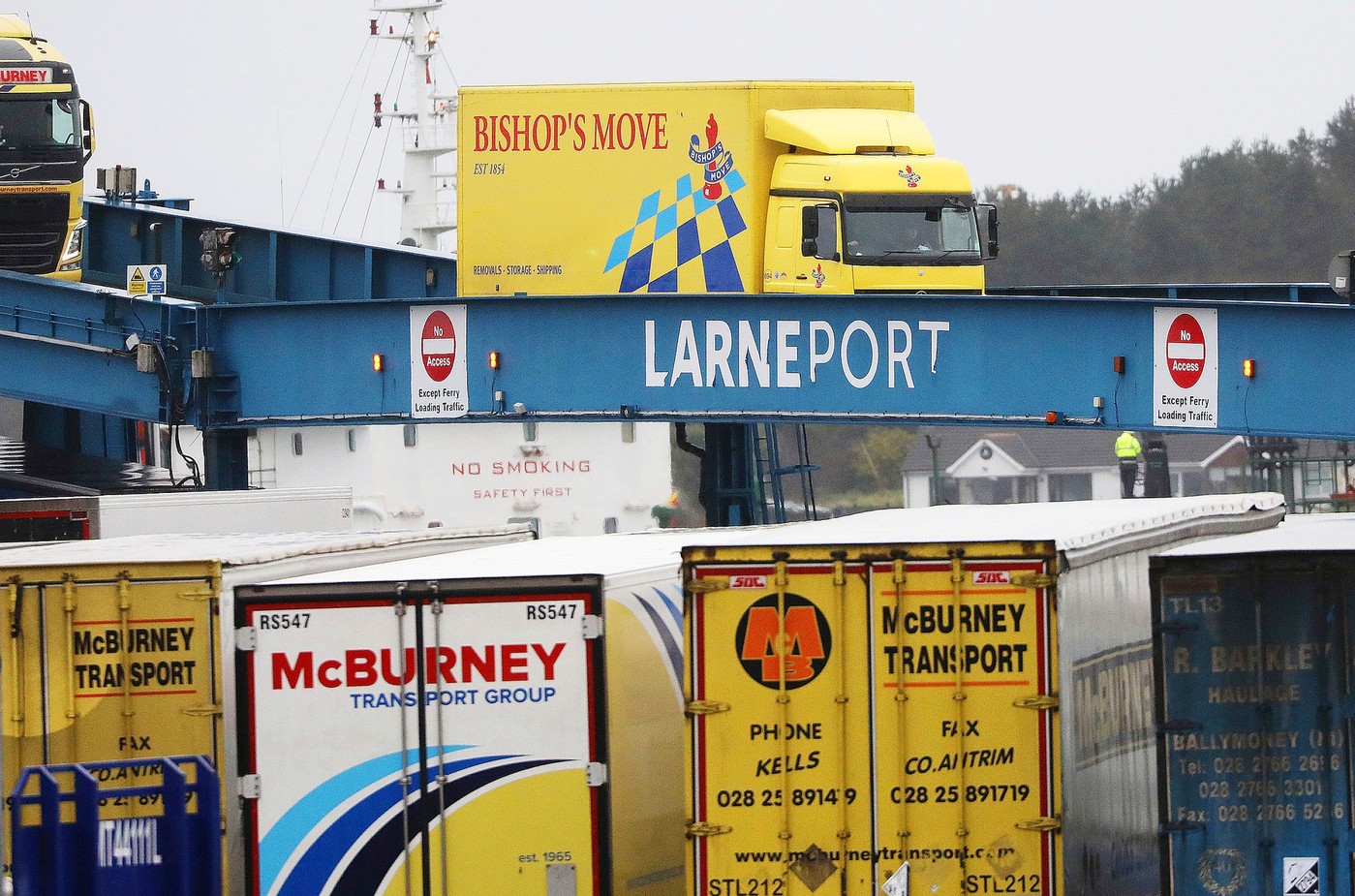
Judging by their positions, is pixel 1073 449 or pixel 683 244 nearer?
pixel 683 244

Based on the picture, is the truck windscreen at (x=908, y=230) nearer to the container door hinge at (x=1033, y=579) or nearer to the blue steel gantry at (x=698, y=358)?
the blue steel gantry at (x=698, y=358)

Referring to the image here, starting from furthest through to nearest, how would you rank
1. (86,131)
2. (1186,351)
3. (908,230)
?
(86,131) < (908,230) < (1186,351)

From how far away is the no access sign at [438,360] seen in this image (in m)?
21.9

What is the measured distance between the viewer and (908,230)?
24109mm

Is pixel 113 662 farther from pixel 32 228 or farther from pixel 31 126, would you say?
pixel 31 126

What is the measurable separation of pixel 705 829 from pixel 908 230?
15.3 meters

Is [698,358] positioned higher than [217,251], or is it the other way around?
[217,251]

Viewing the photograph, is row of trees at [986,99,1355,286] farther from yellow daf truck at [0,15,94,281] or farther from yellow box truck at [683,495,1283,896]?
yellow box truck at [683,495,1283,896]

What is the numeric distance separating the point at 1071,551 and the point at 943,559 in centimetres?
79

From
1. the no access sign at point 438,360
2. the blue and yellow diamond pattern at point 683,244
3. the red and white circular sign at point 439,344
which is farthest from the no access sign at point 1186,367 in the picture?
Result: the red and white circular sign at point 439,344

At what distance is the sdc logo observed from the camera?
996 cm

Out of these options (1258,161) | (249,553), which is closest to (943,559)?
(249,553)

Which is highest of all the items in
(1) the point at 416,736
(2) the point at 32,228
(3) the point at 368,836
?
(2) the point at 32,228

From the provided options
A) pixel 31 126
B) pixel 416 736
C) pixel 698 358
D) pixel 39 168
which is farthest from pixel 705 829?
pixel 31 126
